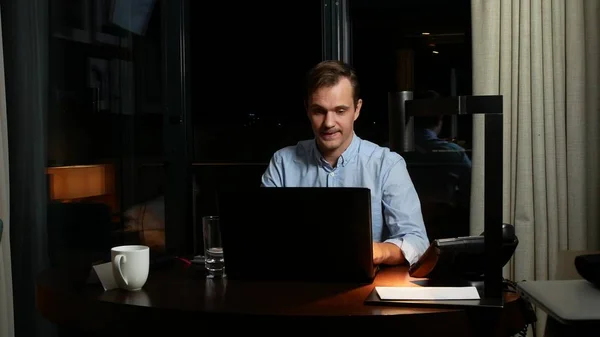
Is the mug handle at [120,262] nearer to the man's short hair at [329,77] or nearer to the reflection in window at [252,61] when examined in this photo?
the man's short hair at [329,77]

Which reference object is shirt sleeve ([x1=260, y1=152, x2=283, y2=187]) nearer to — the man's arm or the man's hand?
the man's arm

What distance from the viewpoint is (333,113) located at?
206 cm

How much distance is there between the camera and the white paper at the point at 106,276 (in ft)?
4.51

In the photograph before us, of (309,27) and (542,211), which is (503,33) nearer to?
(542,211)

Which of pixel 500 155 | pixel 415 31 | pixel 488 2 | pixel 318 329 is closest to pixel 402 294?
pixel 318 329

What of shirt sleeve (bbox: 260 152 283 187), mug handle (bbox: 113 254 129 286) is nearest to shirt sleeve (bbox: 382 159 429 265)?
shirt sleeve (bbox: 260 152 283 187)

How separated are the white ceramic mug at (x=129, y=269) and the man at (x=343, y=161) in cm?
82

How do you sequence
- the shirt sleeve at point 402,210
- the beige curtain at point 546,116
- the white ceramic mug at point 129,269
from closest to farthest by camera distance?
the white ceramic mug at point 129,269
the shirt sleeve at point 402,210
the beige curtain at point 546,116

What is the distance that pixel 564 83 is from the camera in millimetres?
2504

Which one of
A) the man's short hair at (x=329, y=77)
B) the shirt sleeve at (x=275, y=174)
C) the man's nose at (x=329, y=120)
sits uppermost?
the man's short hair at (x=329, y=77)

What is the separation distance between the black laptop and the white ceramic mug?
18 cm

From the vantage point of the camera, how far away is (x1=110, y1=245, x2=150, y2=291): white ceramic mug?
1.36 meters

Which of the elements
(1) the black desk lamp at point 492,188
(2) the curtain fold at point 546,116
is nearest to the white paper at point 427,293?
(1) the black desk lamp at point 492,188

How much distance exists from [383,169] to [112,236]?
1415 mm
